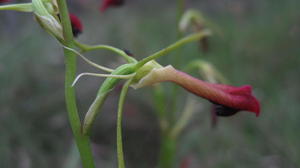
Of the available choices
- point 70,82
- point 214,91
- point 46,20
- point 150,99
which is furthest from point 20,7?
point 150,99

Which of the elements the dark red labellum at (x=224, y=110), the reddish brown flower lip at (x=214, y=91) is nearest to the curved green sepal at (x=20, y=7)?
the reddish brown flower lip at (x=214, y=91)

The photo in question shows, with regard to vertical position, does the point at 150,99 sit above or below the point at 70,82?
below

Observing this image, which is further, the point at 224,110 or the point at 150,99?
the point at 150,99

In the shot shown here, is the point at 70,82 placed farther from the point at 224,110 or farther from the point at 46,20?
the point at 224,110

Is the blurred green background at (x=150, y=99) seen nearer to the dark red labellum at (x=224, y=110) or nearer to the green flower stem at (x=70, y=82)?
the green flower stem at (x=70, y=82)

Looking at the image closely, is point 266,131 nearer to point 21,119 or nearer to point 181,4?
point 181,4

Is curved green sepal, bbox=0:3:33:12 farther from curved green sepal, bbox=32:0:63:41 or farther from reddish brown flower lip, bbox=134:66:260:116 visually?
reddish brown flower lip, bbox=134:66:260:116

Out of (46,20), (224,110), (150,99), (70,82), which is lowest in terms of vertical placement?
(150,99)
